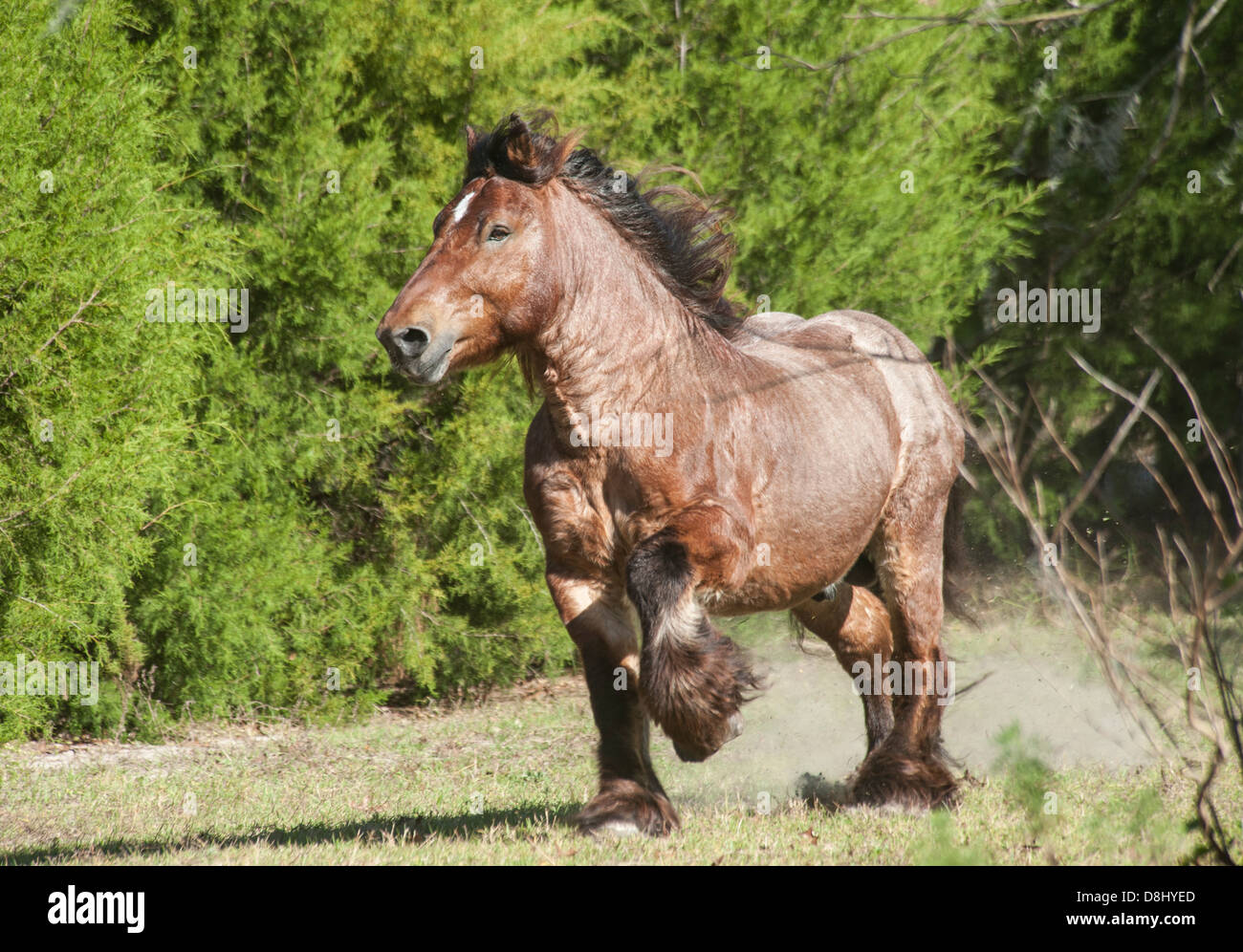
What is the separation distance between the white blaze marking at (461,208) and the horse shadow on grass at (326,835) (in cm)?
240

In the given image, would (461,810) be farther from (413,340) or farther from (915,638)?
(413,340)

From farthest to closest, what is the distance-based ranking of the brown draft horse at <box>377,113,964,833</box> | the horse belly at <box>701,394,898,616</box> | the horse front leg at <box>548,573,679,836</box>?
the horse belly at <box>701,394,898,616</box> → the horse front leg at <box>548,573,679,836</box> → the brown draft horse at <box>377,113,964,833</box>

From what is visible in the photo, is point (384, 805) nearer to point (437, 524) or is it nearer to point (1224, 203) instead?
point (437, 524)

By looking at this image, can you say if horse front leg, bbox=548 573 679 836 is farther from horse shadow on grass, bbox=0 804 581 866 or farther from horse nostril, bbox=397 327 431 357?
horse nostril, bbox=397 327 431 357

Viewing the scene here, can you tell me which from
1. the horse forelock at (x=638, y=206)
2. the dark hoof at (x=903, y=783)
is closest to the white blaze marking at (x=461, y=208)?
the horse forelock at (x=638, y=206)

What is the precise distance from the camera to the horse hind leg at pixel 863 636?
6.02m

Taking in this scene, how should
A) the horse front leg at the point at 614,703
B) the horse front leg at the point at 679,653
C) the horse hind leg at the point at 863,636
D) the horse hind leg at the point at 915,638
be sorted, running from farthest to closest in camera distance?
1. the horse hind leg at the point at 863,636
2. the horse hind leg at the point at 915,638
3. the horse front leg at the point at 614,703
4. the horse front leg at the point at 679,653

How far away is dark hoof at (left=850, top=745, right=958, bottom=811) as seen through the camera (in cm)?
538

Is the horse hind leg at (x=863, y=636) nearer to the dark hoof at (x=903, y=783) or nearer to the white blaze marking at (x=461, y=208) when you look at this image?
the dark hoof at (x=903, y=783)

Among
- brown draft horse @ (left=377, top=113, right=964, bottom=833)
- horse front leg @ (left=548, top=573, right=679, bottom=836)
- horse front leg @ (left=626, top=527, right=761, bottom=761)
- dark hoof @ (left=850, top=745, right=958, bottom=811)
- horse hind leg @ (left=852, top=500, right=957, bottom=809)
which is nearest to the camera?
horse front leg @ (left=626, top=527, right=761, bottom=761)

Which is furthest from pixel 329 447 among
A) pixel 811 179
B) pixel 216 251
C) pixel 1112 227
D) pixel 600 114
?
pixel 1112 227

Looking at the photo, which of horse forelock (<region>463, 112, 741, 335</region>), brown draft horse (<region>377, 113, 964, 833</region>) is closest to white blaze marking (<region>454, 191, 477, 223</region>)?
brown draft horse (<region>377, 113, 964, 833</region>)

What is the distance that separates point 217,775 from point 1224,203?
10199 mm

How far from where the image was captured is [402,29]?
9289 mm
